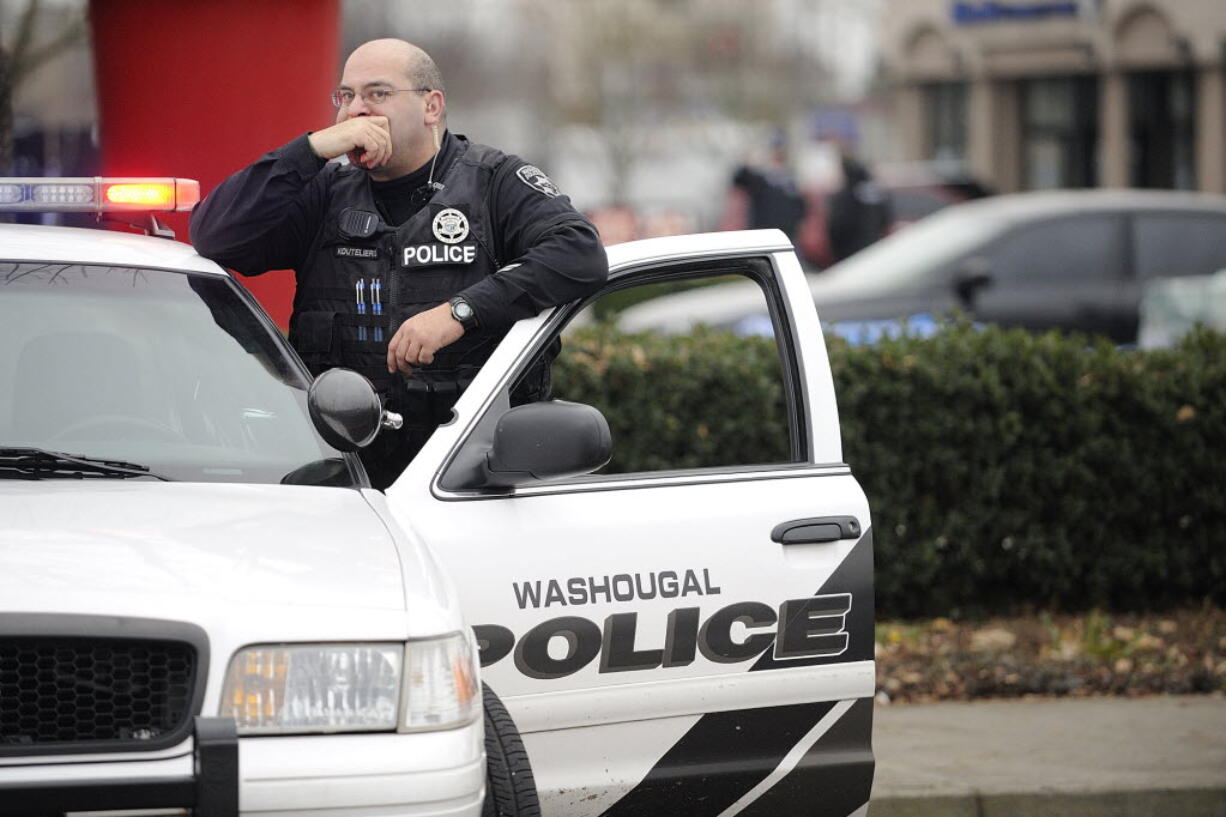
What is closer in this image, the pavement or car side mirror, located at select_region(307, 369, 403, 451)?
car side mirror, located at select_region(307, 369, 403, 451)

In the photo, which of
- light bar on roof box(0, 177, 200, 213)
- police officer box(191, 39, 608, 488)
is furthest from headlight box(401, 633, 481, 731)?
light bar on roof box(0, 177, 200, 213)

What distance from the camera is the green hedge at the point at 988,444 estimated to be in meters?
7.12

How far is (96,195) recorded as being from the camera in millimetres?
4391

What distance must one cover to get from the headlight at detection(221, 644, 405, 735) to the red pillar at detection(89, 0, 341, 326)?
357 centimetres

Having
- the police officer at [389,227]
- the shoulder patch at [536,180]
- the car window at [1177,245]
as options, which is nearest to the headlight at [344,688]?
the police officer at [389,227]

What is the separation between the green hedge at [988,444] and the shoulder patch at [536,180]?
2.54 metres

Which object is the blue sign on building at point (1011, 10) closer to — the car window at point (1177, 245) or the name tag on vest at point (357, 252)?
the car window at point (1177, 245)

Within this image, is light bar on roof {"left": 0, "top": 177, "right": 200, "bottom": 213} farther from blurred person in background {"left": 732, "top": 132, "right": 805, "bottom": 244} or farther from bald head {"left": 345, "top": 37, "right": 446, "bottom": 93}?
blurred person in background {"left": 732, "top": 132, "right": 805, "bottom": 244}

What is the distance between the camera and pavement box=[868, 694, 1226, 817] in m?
5.38

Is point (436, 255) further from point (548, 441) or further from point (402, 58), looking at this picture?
point (548, 441)

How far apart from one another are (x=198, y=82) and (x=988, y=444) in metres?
3.32

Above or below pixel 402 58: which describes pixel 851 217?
below

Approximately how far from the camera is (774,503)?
4164 millimetres

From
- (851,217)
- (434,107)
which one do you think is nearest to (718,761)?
(434,107)
